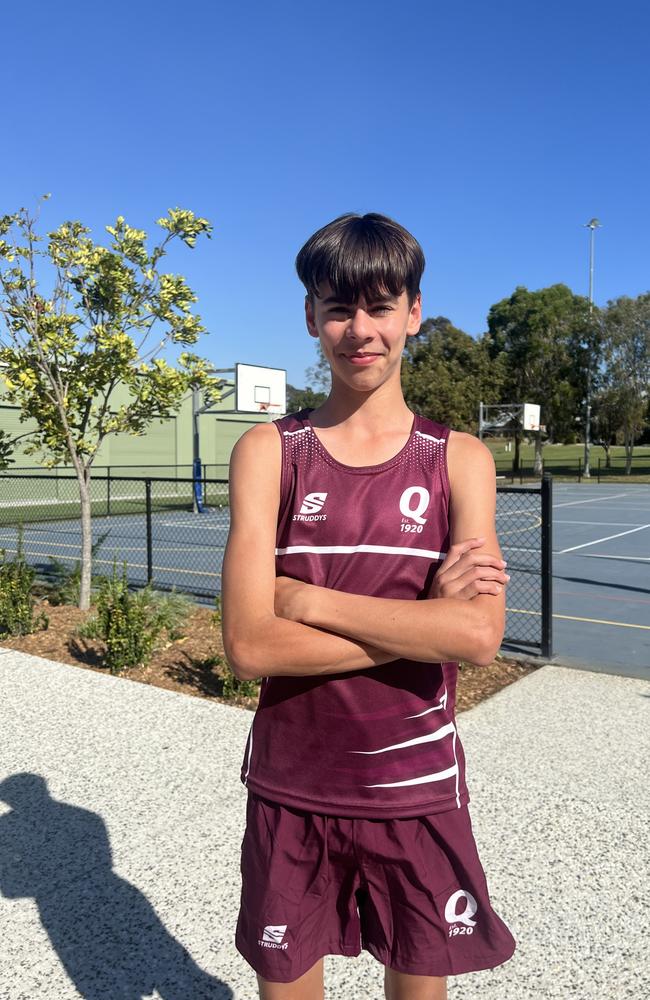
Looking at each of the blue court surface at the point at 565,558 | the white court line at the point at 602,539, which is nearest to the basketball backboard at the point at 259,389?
the blue court surface at the point at 565,558

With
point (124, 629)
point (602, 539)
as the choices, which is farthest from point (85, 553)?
point (602, 539)

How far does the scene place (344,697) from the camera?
1634mm

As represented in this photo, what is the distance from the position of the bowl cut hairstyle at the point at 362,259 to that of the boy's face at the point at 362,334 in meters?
0.02

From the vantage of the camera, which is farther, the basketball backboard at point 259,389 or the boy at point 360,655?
the basketball backboard at point 259,389

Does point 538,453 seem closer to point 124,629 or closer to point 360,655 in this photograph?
point 124,629

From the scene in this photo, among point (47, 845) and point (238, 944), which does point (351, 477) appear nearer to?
point (238, 944)

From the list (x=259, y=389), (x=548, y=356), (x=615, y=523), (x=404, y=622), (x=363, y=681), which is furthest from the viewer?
(x=548, y=356)

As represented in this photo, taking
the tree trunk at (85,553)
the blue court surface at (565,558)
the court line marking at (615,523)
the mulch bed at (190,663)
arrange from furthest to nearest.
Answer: the court line marking at (615,523)
the tree trunk at (85,553)
the blue court surface at (565,558)
the mulch bed at (190,663)

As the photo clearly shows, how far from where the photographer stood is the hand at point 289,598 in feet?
5.17

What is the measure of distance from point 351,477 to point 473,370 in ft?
151

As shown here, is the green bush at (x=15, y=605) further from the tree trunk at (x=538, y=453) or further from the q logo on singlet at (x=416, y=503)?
the tree trunk at (x=538, y=453)

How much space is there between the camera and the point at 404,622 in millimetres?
1542

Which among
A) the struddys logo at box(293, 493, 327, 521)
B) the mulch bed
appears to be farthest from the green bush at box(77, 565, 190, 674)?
the struddys logo at box(293, 493, 327, 521)

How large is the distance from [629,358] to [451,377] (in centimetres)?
980
